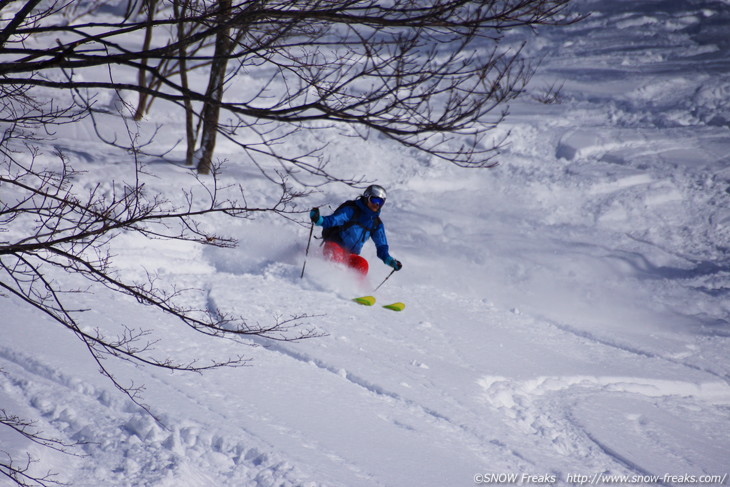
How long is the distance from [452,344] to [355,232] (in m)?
2.53

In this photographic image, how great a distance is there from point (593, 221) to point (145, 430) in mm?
11812

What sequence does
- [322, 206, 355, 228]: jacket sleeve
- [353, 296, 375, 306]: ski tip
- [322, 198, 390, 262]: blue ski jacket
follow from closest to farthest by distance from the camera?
[353, 296, 375, 306]: ski tip, [322, 206, 355, 228]: jacket sleeve, [322, 198, 390, 262]: blue ski jacket

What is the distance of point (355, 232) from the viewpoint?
28.7 feet

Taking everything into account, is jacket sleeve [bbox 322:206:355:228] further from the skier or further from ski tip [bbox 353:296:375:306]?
ski tip [bbox 353:296:375:306]

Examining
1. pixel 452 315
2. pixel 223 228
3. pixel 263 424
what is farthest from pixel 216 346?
pixel 223 228

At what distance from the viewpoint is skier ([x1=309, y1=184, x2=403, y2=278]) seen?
852 cm

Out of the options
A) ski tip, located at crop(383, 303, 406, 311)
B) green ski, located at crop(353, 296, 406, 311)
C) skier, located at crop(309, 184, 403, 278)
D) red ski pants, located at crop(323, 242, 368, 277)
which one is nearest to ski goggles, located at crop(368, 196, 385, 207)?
skier, located at crop(309, 184, 403, 278)

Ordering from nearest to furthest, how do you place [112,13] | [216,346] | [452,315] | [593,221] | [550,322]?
1. [216,346]
2. [452,315]
3. [550,322]
4. [593,221]
5. [112,13]

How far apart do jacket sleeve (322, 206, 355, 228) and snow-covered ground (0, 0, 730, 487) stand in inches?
26.4

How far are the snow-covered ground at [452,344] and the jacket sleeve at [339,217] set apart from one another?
0.67 meters

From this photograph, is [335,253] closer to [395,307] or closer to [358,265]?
[358,265]

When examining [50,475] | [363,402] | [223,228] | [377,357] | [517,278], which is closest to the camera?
[50,475]

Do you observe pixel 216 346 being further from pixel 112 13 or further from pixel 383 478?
pixel 112 13

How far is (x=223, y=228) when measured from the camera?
31.9 feet
